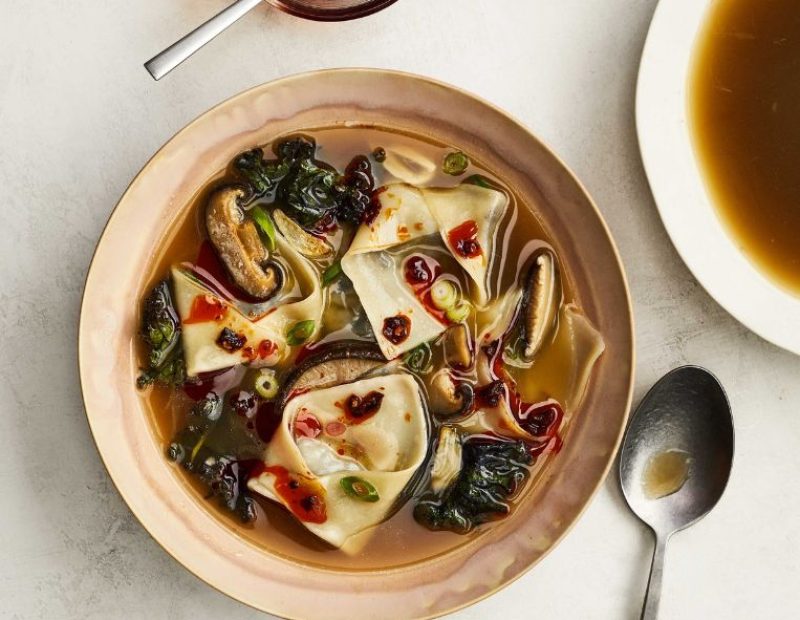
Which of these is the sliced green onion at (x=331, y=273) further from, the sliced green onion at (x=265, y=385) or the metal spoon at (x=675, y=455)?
the metal spoon at (x=675, y=455)

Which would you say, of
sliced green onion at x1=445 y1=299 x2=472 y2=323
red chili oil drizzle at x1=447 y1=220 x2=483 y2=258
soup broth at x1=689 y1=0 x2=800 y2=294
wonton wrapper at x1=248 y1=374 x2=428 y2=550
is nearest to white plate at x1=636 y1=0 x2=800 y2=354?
soup broth at x1=689 y1=0 x2=800 y2=294

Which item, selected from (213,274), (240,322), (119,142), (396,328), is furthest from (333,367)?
(119,142)

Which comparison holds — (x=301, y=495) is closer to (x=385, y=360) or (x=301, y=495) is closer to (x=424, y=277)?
(x=385, y=360)

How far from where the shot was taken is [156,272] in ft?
11.1

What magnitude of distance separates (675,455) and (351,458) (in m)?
1.55

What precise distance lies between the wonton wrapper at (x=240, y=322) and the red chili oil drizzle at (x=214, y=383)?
38 mm

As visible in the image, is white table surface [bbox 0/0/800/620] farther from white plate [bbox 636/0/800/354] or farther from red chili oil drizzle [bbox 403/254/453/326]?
red chili oil drizzle [bbox 403/254/453/326]

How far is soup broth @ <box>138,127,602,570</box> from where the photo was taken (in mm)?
3406

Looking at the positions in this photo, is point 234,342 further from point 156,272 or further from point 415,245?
point 415,245

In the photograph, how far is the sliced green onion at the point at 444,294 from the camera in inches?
138

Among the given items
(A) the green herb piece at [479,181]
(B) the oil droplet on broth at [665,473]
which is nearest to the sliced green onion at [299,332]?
(A) the green herb piece at [479,181]

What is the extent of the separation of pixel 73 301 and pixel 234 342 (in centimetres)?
82

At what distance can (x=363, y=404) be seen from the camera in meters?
3.50

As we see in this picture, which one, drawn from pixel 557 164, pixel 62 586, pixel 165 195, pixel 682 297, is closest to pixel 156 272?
pixel 165 195
